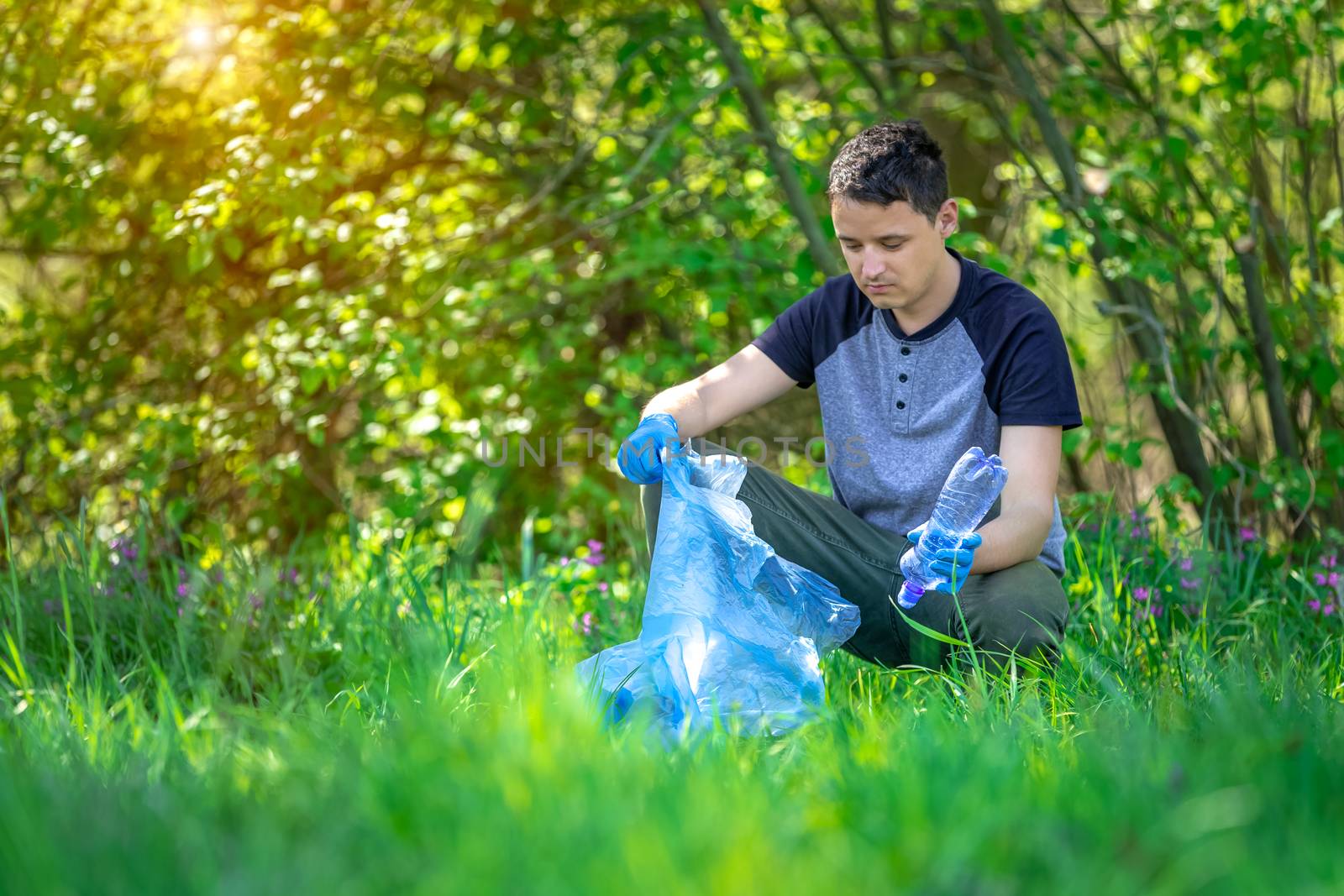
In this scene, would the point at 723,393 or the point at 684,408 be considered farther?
the point at 723,393

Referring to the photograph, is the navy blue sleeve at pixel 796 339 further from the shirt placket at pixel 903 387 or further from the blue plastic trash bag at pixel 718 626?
the blue plastic trash bag at pixel 718 626

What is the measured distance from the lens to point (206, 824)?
4.60 ft

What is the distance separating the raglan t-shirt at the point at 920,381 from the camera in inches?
92.2

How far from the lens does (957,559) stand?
2.12 m

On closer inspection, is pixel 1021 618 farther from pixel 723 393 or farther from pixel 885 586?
pixel 723 393

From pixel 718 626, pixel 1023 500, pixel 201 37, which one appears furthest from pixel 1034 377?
pixel 201 37

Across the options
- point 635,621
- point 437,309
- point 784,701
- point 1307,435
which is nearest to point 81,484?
point 437,309

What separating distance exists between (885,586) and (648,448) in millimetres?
570

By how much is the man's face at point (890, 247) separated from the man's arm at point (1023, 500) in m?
0.36

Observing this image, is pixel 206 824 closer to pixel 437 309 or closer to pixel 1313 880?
pixel 1313 880

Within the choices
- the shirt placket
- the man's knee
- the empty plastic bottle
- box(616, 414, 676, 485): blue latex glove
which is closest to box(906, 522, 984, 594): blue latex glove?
the empty plastic bottle

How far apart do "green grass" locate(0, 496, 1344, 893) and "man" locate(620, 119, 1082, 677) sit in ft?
0.48

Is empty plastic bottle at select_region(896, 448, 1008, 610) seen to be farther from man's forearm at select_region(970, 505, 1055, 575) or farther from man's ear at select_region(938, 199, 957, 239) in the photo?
man's ear at select_region(938, 199, 957, 239)

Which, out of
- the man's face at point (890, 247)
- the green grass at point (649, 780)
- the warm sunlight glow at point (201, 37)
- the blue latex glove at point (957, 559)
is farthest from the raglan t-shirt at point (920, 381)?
the warm sunlight glow at point (201, 37)
